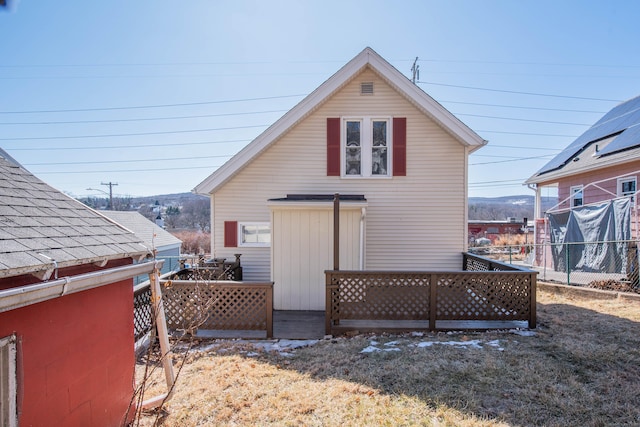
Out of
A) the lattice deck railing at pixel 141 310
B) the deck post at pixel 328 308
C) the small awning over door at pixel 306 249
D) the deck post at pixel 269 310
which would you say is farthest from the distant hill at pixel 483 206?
the deck post at pixel 328 308

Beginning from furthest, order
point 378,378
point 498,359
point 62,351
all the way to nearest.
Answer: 1. point 498,359
2. point 378,378
3. point 62,351

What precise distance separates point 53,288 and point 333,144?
697 centimetres

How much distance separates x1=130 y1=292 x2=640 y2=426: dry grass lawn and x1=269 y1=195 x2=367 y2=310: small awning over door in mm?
1998

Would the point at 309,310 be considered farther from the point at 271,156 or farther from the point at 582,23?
the point at 582,23

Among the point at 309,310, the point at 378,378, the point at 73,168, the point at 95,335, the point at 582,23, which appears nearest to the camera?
the point at 95,335

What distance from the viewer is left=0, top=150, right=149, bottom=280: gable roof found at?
2.05 meters

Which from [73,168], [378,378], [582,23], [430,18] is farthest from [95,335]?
[73,168]

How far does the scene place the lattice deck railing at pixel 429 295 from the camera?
233 inches

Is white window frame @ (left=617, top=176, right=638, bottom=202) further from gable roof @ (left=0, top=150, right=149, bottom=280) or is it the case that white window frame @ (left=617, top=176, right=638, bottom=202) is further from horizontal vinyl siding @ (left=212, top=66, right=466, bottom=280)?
gable roof @ (left=0, top=150, right=149, bottom=280)

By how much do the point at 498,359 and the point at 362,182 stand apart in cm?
502

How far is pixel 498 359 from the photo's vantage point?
15.0ft

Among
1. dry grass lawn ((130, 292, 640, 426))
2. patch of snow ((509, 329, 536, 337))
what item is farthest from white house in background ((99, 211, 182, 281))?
patch of snow ((509, 329, 536, 337))

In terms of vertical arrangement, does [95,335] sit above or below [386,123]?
below

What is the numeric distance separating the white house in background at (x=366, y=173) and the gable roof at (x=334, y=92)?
1.0 inches
